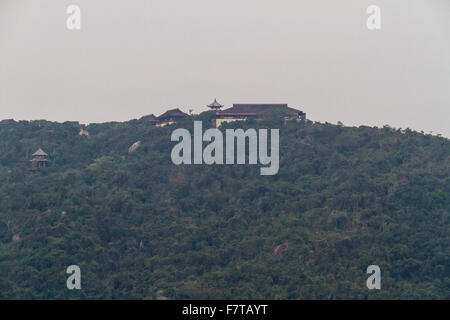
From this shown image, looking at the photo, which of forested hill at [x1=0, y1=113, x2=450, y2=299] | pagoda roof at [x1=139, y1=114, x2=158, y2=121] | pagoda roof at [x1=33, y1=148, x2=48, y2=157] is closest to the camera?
forested hill at [x1=0, y1=113, x2=450, y2=299]

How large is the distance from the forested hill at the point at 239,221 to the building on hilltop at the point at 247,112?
1.45 m

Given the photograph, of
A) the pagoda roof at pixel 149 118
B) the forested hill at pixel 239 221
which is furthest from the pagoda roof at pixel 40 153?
the pagoda roof at pixel 149 118

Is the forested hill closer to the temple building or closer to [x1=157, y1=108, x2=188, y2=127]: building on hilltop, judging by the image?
the temple building

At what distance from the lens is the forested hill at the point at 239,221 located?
41.0 metres

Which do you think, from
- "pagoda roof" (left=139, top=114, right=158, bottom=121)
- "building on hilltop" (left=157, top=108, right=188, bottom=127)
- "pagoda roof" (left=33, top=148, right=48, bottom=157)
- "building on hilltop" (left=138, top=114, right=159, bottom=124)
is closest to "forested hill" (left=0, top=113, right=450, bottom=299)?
"pagoda roof" (left=33, top=148, right=48, bottom=157)

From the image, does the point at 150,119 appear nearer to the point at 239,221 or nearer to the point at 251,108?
the point at 251,108

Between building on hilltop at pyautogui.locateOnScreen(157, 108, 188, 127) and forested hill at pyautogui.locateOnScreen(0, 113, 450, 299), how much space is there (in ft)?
4.48

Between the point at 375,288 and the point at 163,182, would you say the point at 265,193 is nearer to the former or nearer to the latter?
the point at 163,182

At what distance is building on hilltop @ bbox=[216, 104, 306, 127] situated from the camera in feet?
182

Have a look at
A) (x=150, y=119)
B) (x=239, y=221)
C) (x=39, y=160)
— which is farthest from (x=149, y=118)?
(x=239, y=221)

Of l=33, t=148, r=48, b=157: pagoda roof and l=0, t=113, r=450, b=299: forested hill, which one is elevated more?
l=33, t=148, r=48, b=157: pagoda roof

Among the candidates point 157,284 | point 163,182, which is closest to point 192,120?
point 163,182

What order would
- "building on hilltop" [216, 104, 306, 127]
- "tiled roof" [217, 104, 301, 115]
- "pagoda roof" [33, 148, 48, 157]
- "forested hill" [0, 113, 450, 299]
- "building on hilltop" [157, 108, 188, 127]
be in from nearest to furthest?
"forested hill" [0, 113, 450, 299] → "pagoda roof" [33, 148, 48, 157] → "building on hilltop" [216, 104, 306, 127] → "tiled roof" [217, 104, 301, 115] → "building on hilltop" [157, 108, 188, 127]

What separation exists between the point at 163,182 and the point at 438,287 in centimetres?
1352
